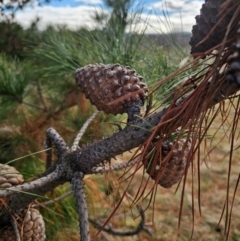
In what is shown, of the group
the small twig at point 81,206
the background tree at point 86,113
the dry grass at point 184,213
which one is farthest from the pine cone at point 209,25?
the dry grass at point 184,213

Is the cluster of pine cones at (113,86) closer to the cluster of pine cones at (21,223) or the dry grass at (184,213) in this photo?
the cluster of pine cones at (21,223)

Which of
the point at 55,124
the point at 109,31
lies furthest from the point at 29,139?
the point at 109,31

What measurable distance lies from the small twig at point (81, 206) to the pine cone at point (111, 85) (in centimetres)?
8

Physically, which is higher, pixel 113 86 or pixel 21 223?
pixel 113 86

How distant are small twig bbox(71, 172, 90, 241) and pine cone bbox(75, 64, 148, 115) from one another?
0.27ft

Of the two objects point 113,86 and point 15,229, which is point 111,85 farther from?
point 15,229

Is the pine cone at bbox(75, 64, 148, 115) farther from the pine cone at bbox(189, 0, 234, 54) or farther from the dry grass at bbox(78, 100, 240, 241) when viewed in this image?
the dry grass at bbox(78, 100, 240, 241)

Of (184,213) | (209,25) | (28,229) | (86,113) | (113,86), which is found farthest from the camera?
(184,213)

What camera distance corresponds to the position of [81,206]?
47 cm

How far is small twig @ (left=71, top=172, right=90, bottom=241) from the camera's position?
0.47 m

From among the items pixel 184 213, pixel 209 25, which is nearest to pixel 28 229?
pixel 209 25

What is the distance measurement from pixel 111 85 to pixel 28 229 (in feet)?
0.80

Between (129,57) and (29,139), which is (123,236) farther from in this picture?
(129,57)

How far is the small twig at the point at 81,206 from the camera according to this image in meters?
0.47
